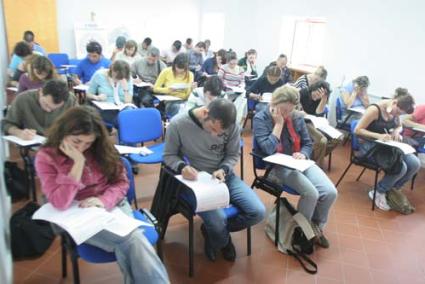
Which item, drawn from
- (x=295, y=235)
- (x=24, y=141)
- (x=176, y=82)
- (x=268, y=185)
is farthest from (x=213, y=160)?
(x=176, y=82)

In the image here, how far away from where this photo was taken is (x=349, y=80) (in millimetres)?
5965

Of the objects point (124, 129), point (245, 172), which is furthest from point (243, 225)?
point (245, 172)

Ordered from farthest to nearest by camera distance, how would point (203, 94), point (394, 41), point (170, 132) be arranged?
point (394, 41)
point (203, 94)
point (170, 132)

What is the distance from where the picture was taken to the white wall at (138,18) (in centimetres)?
822

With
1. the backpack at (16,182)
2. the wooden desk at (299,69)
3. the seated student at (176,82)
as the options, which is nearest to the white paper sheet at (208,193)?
the backpack at (16,182)

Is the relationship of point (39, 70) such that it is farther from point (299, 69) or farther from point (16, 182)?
point (299, 69)

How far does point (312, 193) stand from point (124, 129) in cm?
173

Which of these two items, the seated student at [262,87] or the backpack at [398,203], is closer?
the backpack at [398,203]

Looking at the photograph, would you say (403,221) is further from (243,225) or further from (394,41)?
(394,41)

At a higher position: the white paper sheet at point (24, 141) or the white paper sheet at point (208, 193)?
the white paper sheet at point (24, 141)

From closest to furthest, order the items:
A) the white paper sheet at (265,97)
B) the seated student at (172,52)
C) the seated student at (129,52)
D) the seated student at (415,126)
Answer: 1. the seated student at (415,126)
2. the white paper sheet at (265,97)
3. the seated student at (129,52)
4. the seated student at (172,52)

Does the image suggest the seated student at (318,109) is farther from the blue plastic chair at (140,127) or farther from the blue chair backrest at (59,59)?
the blue chair backrest at (59,59)

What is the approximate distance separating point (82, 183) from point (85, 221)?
0.27m

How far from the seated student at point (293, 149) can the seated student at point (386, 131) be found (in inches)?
38.2
